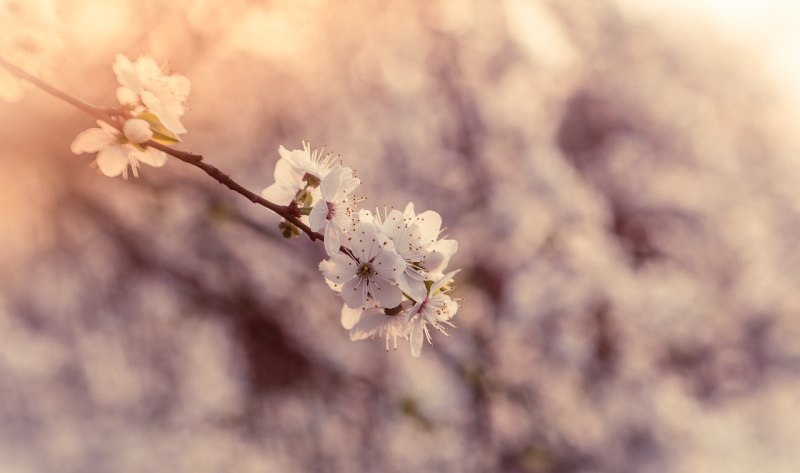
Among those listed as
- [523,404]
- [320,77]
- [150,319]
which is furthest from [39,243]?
[523,404]

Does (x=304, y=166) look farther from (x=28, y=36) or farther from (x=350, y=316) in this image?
(x=28, y=36)

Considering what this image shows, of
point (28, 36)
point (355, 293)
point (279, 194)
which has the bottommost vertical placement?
point (355, 293)

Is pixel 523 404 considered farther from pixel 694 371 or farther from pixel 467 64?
pixel 467 64

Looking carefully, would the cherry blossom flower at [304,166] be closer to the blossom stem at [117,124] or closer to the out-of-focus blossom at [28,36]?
the blossom stem at [117,124]

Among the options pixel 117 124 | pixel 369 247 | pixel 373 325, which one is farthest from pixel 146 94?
pixel 373 325

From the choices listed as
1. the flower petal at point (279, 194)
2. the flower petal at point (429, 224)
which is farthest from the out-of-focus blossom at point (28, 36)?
the flower petal at point (429, 224)

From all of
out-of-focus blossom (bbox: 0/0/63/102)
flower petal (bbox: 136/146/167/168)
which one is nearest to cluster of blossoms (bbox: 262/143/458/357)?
flower petal (bbox: 136/146/167/168)
